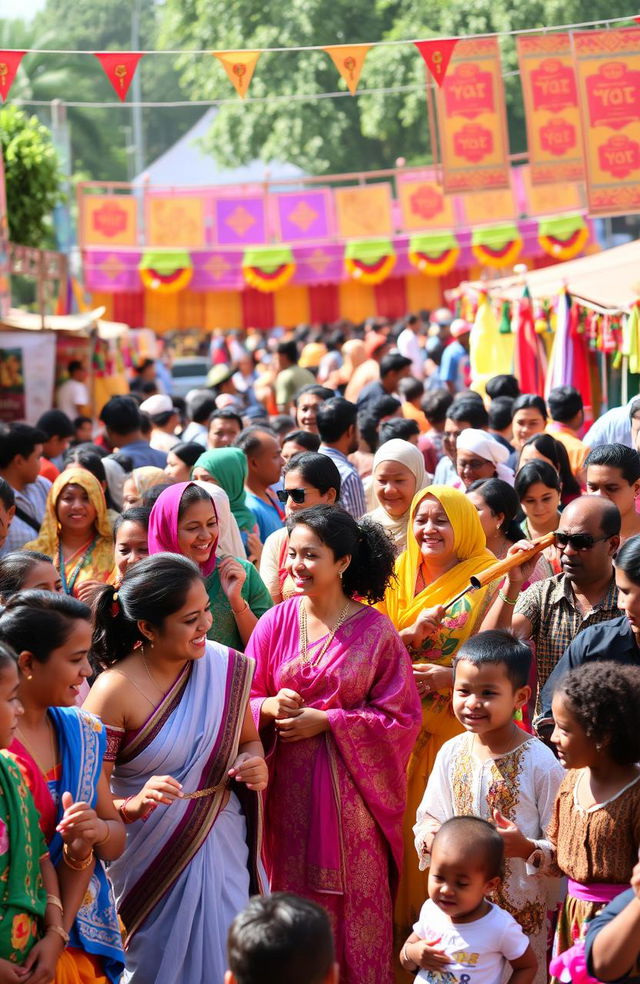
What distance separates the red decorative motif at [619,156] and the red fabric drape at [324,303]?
1474cm

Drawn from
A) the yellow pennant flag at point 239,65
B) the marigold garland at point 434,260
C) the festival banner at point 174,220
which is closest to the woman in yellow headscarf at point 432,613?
the yellow pennant flag at point 239,65

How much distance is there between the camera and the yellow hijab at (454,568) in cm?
486

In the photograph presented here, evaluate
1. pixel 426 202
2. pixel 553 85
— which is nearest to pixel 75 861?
pixel 553 85

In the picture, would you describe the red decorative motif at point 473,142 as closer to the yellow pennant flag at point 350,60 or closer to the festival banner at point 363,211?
the yellow pennant flag at point 350,60

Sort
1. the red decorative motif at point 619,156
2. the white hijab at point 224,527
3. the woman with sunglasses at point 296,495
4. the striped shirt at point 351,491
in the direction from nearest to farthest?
the white hijab at point 224,527
the woman with sunglasses at point 296,495
the striped shirt at point 351,491
the red decorative motif at point 619,156

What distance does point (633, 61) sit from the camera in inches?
443

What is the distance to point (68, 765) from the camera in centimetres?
337

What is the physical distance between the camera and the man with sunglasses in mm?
4387

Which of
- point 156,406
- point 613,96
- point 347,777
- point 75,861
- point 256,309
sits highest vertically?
point 613,96

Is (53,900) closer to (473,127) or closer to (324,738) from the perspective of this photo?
(324,738)

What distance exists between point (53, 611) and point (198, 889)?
3.01 feet

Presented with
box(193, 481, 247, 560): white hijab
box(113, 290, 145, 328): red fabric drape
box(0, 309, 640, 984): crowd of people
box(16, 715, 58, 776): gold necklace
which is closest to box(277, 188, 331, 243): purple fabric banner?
box(113, 290, 145, 328): red fabric drape

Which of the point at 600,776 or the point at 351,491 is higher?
the point at 351,491

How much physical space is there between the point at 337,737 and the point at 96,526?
225 centimetres
